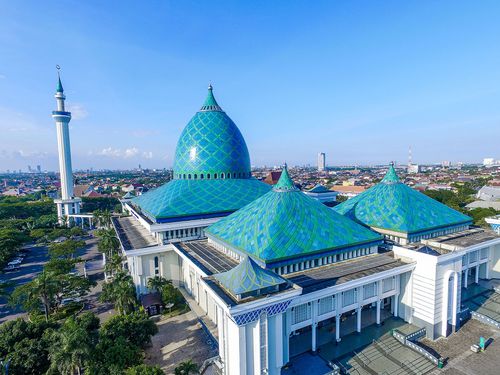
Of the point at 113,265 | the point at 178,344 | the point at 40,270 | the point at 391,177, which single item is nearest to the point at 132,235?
the point at 113,265

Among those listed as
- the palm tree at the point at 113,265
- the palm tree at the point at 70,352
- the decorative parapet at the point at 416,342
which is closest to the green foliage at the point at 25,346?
the palm tree at the point at 70,352

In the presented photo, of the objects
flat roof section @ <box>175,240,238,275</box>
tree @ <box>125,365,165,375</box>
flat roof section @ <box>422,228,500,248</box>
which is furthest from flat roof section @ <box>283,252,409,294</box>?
tree @ <box>125,365,165,375</box>

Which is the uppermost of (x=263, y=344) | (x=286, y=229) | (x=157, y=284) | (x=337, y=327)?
(x=286, y=229)

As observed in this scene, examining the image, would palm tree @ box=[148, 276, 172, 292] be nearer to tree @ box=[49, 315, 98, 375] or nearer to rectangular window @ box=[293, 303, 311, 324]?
tree @ box=[49, 315, 98, 375]

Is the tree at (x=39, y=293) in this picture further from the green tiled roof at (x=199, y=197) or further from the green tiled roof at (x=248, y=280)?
the green tiled roof at (x=248, y=280)

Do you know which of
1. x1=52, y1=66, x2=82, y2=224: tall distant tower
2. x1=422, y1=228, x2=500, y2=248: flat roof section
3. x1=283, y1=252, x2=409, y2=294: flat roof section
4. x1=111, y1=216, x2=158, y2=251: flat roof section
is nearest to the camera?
x1=283, y1=252, x2=409, y2=294: flat roof section

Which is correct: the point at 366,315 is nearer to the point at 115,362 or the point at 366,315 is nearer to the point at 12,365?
the point at 115,362

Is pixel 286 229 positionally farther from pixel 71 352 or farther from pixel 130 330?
pixel 71 352
